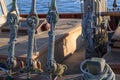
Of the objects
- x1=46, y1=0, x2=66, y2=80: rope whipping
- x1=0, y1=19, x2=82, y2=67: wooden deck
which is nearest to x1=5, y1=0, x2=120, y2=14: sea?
x1=0, y1=19, x2=82, y2=67: wooden deck

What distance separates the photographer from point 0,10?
10906 mm

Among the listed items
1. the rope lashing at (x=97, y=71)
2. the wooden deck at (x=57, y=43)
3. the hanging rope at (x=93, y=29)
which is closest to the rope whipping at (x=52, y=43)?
the rope lashing at (x=97, y=71)

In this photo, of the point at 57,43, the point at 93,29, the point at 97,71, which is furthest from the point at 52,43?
the point at 57,43

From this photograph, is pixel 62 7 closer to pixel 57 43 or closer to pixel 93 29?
pixel 57 43

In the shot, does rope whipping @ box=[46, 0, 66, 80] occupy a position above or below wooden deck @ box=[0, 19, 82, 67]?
above

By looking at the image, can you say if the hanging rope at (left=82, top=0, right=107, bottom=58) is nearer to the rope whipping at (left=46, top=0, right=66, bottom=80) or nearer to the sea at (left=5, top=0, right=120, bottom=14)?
the rope whipping at (left=46, top=0, right=66, bottom=80)

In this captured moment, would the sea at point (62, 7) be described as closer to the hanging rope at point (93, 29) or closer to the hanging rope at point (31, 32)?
the hanging rope at point (93, 29)

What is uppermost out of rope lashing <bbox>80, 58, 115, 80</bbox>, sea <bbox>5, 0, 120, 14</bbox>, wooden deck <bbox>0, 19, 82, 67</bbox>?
rope lashing <bbox>80, 58, 115, 80</bbox>

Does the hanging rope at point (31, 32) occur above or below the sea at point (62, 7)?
above

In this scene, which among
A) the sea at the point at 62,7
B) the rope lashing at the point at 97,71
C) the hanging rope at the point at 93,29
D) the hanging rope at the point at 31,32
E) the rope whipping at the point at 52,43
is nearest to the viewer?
the rope lashing at the point at 97,71

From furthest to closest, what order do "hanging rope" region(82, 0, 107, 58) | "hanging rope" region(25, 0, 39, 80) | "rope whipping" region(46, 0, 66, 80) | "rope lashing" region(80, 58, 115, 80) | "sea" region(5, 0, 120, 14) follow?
1. "sea" region(5, 0, 120, 14)
2. "hanging rope" region(82, 0, 107, 58)
3. "hanging rope" region(25, 0, 39, 80)
4. "rope whipping" region(46, 0, 66, 80)
5. "rope lashing" region(80, 58, 115, 80)

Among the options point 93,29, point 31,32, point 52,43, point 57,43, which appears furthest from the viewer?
point 57,43

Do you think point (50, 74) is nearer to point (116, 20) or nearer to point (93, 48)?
point (93, 48)

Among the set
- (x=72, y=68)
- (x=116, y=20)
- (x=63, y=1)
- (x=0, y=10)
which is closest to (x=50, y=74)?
(x=72, y=68)
